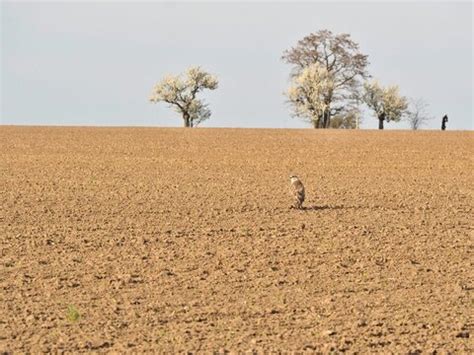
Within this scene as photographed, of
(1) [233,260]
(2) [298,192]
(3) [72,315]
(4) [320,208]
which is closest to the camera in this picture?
(3) [72,315]

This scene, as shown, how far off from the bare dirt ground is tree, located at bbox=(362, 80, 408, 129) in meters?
51.7

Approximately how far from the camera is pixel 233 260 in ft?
42.9

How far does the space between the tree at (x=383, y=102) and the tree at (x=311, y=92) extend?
224 inches

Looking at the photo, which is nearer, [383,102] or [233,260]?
[233,260]

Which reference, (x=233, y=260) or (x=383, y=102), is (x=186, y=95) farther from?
(x=233, y=260)

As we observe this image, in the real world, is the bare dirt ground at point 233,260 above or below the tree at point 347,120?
below

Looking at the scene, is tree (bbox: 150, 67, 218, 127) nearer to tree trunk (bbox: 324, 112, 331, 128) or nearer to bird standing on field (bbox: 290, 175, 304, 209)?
tree trunk (bbox: 324, 112, 331, 128)

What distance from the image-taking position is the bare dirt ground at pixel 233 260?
930 centimetres

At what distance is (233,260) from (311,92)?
201ft

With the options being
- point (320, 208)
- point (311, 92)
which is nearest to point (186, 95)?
point (311, 92)

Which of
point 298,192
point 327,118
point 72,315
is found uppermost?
point 327,118

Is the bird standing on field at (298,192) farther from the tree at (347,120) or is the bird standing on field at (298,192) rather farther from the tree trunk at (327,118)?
the tree at (347,120)

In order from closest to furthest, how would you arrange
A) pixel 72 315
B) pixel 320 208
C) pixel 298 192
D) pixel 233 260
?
pixel 72 315 → pixel 233 260 → pixel 298 192 → pixel 320 208

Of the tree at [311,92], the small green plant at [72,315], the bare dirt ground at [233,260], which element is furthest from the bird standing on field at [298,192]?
the tree at [311,92]
